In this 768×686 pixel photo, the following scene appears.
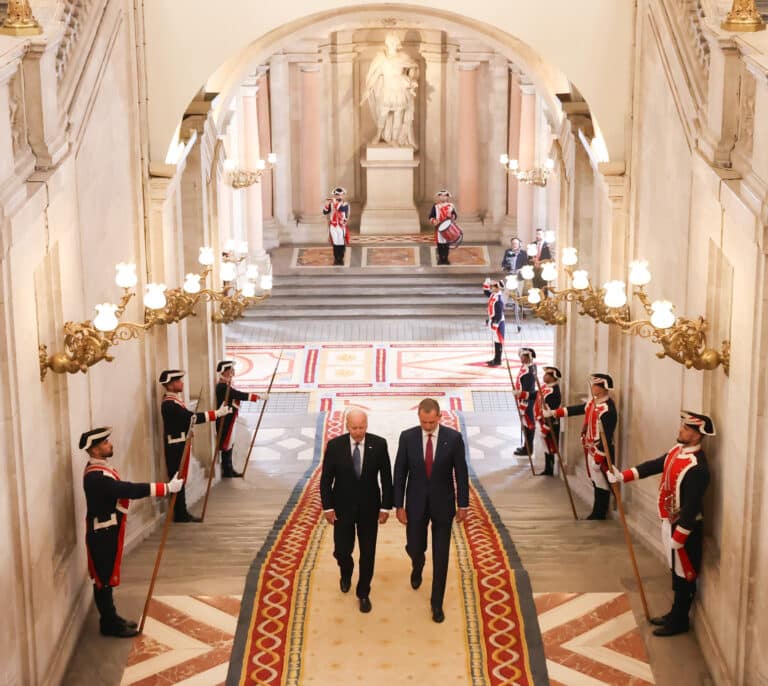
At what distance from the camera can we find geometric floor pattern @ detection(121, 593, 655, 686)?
7.49 metres

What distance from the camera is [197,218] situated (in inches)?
520

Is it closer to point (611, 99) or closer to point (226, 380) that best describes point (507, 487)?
point (226, 380)

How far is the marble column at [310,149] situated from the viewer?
2459 cm

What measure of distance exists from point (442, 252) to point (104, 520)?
1471 cm

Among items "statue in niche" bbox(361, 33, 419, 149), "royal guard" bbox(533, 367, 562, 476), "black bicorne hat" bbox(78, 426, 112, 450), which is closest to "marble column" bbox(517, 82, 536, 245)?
"statue in niche" bbox(361, 33, 419, 149)

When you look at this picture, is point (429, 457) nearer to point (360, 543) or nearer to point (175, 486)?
point (360, 543)

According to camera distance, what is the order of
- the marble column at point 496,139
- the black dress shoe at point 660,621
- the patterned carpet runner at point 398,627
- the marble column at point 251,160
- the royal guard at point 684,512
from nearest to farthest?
the patterned carpet runner at point 398,627 < the royal guard at point 684,512 < the black dress shoe at point 660,621 < the marble column at point 251,160 < the marble column at point 496,139

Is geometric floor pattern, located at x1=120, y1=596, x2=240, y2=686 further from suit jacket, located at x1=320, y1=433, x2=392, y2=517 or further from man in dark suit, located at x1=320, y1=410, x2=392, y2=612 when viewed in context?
suit jacket, located at x1=320, y1=433, x2=392, y2=517

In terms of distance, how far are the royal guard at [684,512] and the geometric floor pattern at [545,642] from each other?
32cm

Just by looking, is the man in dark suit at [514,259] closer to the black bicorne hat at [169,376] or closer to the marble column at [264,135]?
the marble column at [264,135]

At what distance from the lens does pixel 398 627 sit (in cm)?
800

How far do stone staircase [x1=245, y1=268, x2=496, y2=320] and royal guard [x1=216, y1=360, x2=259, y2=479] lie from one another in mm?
7294

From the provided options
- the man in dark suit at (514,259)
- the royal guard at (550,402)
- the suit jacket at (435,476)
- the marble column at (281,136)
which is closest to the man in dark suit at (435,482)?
the suit jacket at (435,476)

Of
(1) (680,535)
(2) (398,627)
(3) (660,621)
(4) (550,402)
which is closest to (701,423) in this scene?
(1) (680,535)
